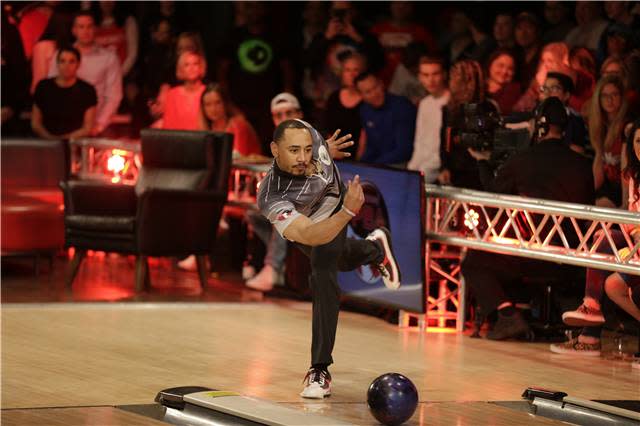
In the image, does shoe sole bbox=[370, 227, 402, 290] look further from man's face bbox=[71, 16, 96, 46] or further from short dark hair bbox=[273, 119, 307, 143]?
man's face bbox=[71, 16, 96, 46]

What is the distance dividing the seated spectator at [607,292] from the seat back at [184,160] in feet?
10.6

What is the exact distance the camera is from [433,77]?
1030 centimetres

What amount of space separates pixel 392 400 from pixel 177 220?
4401 mm

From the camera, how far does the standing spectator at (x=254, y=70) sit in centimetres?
1241

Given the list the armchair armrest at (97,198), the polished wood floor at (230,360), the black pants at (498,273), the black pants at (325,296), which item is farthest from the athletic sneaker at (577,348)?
the armchair armrest at (97,198)

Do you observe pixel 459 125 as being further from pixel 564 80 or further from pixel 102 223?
pixel 102 223

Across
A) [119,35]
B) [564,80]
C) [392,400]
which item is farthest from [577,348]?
[119,35]

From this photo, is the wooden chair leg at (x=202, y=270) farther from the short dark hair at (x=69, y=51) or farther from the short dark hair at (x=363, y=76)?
the short dark hair at (x=69, y=51)

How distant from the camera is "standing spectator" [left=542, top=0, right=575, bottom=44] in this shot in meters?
10.9

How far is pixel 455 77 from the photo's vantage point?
31.1ft

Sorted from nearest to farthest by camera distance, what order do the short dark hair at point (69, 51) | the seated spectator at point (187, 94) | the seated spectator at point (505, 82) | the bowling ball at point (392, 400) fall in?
the bowling ball at point (392, 400), the seated spectator at point (505, 82), the seated spectator at point (187, 94), the short dark hair at point (69, 51)

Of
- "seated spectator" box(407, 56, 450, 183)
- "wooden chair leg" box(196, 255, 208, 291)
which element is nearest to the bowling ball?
"seated spectator" box(407, 56, 450, 183)

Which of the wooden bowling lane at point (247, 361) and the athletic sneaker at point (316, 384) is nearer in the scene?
the athletic sneaker at point (316, 384)

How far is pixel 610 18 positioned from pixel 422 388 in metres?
4.40
